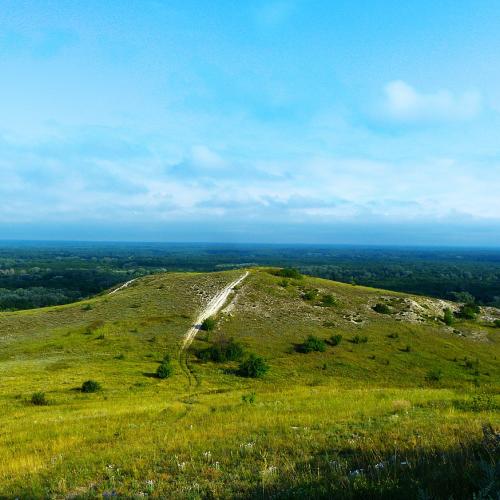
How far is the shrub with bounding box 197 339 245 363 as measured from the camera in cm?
3734

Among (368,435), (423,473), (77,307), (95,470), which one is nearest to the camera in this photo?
(423,473)

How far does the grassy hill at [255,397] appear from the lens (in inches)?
323

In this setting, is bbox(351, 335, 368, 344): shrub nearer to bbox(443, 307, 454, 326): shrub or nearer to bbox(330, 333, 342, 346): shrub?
bbox(330, 333, 342, 346): shrub

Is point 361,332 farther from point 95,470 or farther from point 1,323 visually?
point 1,323

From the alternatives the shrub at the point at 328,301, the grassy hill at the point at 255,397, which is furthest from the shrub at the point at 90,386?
the shrub at the point at 328,301

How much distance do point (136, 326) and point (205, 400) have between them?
74.2 feet

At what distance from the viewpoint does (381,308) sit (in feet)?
173

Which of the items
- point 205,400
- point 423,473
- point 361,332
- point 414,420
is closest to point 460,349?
point 361,332

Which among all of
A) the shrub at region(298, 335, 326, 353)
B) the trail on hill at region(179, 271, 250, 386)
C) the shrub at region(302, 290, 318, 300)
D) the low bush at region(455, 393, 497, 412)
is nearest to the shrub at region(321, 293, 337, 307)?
the shrub at region(302, 290, 318, 300)

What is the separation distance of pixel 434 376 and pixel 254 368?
16315 millimetres

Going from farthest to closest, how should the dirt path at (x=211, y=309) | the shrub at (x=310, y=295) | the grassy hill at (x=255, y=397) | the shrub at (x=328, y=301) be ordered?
the shrub at (x=310, y=295) → the shrub at (x=328, y=301) → the dirt path at (x=211, y=309) → the grassy hill at (x=255, y=397)

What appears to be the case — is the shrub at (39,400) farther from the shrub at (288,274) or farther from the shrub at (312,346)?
the shrub at (288,274)

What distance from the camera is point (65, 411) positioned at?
23.3 meters

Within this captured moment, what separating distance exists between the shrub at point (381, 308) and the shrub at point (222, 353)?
22.6 meters
